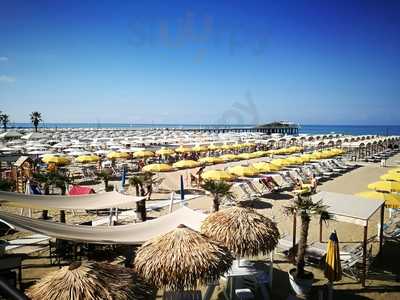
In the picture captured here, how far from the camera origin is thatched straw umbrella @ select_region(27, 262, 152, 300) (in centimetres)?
328

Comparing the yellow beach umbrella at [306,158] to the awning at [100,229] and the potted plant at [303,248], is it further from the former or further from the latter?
the awning at [100,229]

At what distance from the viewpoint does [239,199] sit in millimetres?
13578

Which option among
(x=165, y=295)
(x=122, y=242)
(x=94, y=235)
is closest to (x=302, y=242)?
(x=165, y=295)

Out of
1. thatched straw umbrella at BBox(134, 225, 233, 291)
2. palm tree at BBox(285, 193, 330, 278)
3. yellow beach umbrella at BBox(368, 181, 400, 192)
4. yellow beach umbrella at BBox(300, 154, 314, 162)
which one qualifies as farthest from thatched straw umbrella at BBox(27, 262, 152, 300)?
yellow beach umbrella at BBox(300, 154, 314, 162)

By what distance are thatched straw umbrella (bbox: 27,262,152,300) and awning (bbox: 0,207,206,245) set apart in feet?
7.09

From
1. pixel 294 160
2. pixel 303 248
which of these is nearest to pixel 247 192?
pixel 294 160

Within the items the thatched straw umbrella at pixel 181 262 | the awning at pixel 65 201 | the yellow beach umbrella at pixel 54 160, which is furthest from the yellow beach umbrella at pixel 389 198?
the yellow beach umbrella at pixel 54 160

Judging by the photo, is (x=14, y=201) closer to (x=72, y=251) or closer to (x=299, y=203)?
(x=72, y=251)

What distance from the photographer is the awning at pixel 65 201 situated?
7.36 meters

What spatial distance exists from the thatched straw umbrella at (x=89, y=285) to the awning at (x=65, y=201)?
4505mm

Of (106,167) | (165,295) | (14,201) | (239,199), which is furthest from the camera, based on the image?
(106,167)

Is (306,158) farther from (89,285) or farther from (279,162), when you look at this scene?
(89,285)

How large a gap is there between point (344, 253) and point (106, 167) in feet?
56.5

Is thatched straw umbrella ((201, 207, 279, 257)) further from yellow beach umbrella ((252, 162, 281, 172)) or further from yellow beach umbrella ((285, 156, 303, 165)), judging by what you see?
yellow beach umbrella ((285, 156, 303, 165))
